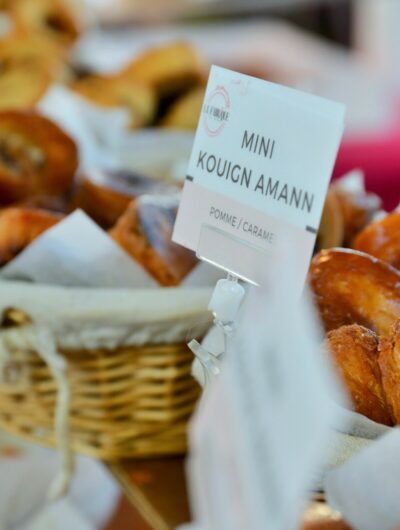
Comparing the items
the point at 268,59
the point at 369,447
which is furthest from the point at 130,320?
the point at 268,59

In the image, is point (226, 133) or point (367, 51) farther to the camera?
point (367, 51)

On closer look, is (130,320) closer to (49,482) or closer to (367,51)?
(49,482)

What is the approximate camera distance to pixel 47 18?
A: 189 cm

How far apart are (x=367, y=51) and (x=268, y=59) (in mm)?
1868

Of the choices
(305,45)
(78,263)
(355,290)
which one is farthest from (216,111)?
(305,45)

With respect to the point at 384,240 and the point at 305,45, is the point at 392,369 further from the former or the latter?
the point at 305,45

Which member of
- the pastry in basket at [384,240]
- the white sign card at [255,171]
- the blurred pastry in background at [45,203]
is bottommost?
the blurred pastry in background at [45,203]

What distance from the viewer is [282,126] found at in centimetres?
45

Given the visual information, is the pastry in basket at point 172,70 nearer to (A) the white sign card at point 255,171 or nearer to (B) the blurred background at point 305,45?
(B) the blurred background at point 305,45

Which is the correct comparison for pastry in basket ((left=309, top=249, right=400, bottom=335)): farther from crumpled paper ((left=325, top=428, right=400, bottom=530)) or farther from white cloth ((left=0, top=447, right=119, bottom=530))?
white cloth ((left=0, top=447, right=119, bottom=530))

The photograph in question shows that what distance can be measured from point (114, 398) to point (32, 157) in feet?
1.05

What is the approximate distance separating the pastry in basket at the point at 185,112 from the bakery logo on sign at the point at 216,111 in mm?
884

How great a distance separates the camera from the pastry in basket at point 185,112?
140 centimetres

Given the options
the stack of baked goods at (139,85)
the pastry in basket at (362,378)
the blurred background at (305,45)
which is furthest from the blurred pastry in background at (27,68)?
the pastry in basket at (362,378)
